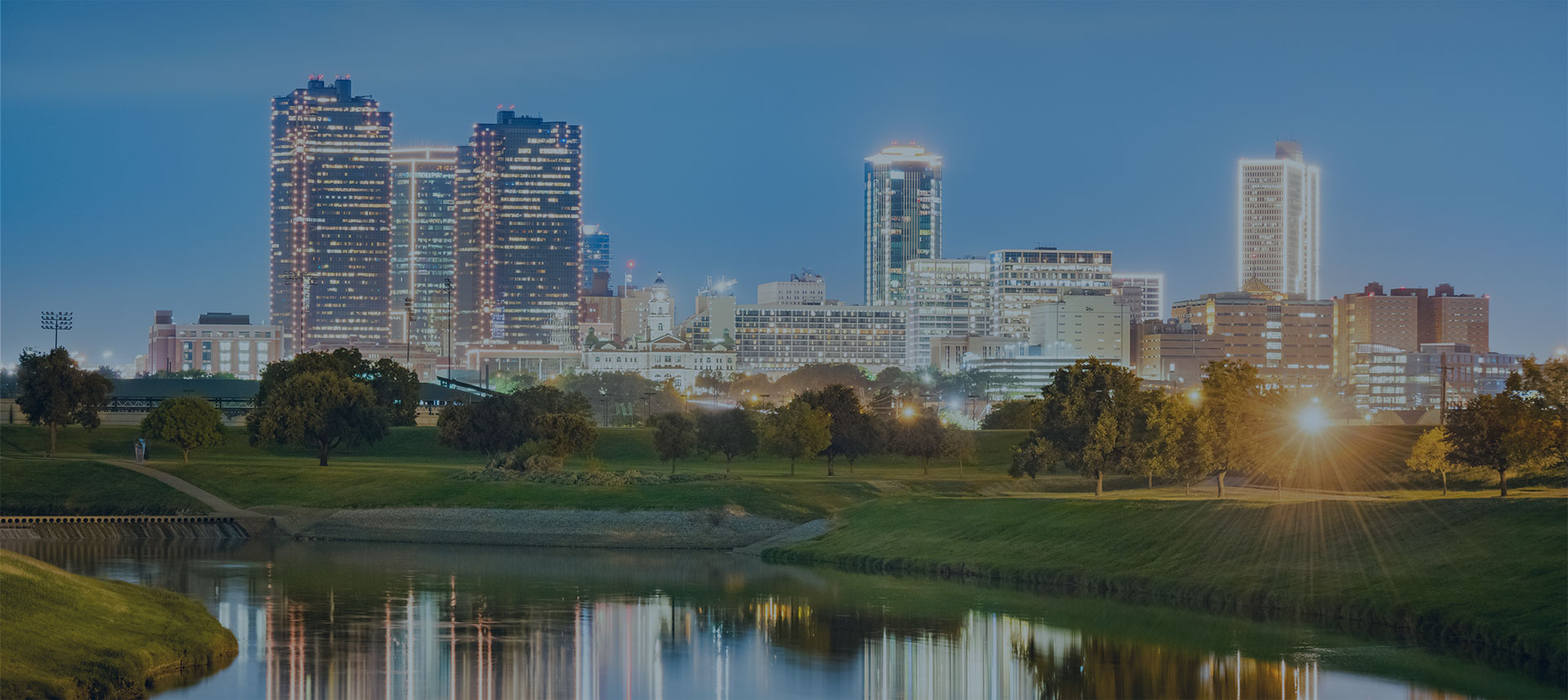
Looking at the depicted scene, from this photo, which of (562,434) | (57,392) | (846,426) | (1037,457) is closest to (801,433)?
(846,426)

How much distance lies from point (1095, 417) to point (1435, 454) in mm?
17582

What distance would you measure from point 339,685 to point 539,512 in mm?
42899

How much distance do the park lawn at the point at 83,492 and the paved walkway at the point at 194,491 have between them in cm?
51

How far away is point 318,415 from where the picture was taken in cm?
10000

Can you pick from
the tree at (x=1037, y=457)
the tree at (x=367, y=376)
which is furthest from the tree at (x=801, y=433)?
the tree at (x=367, y=376)

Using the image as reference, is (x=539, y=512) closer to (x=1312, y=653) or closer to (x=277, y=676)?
(x=277, y=676)

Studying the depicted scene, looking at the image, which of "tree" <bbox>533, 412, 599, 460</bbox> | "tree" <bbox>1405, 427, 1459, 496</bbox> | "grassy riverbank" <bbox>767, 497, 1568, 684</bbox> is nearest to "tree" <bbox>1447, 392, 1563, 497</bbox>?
"tree" <bbox>1405, 427, 1459, 496</bbox>

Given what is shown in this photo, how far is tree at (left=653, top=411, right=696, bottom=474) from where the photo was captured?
336 feet

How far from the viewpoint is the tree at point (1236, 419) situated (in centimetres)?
8019

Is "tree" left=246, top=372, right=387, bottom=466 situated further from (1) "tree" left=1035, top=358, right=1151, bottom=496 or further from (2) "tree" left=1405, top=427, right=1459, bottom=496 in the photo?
(2) "tree" left=1405, top=427, right=1459, bottom=496

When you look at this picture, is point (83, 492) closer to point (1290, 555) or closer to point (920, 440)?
point (920, 440)

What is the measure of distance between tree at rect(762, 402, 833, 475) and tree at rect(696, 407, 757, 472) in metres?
2.97

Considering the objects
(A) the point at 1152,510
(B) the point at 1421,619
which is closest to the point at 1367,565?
(B) the point at 1421,619

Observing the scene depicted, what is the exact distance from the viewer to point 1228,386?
81.3 meters
